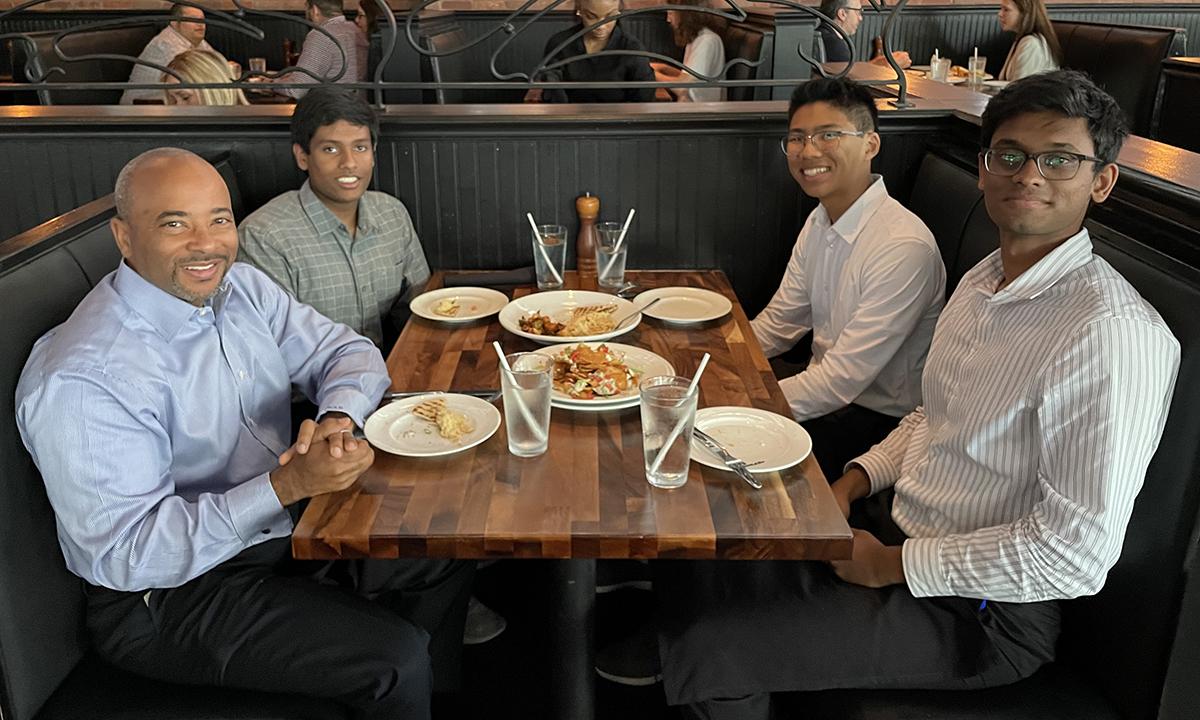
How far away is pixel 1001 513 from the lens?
1.45 metres

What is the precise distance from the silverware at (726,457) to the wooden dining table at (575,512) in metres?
0.01

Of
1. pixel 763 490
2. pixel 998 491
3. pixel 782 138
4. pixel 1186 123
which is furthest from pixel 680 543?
pixel 1186 123

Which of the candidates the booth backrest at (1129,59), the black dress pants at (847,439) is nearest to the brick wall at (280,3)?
the booth backrest at (1129,59)

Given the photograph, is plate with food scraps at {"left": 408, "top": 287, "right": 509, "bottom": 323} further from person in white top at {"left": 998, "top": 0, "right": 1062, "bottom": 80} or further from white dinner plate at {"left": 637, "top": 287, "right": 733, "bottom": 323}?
person in white top at {"left": 998, "top": 0, "right": 1062, "bottom": 80}

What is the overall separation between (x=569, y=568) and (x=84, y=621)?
0.75 m

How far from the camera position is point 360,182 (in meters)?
2.24

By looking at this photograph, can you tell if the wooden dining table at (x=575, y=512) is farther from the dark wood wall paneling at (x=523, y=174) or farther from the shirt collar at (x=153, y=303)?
the dark wood wall paneling at (x=523, y=174)

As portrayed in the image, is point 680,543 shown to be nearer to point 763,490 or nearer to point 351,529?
point 763,490

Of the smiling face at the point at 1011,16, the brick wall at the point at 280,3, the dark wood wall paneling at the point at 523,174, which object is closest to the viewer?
the dark wood wall paneling at the point at 523,174

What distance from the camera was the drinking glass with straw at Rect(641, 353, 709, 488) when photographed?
4.39 ft

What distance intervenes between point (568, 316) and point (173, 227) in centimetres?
83

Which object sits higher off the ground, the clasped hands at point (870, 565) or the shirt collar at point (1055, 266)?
the shirt collar at point (1055, 266)

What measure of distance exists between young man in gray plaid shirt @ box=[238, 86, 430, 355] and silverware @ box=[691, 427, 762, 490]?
1.10 meters

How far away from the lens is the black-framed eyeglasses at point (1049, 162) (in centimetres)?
139
